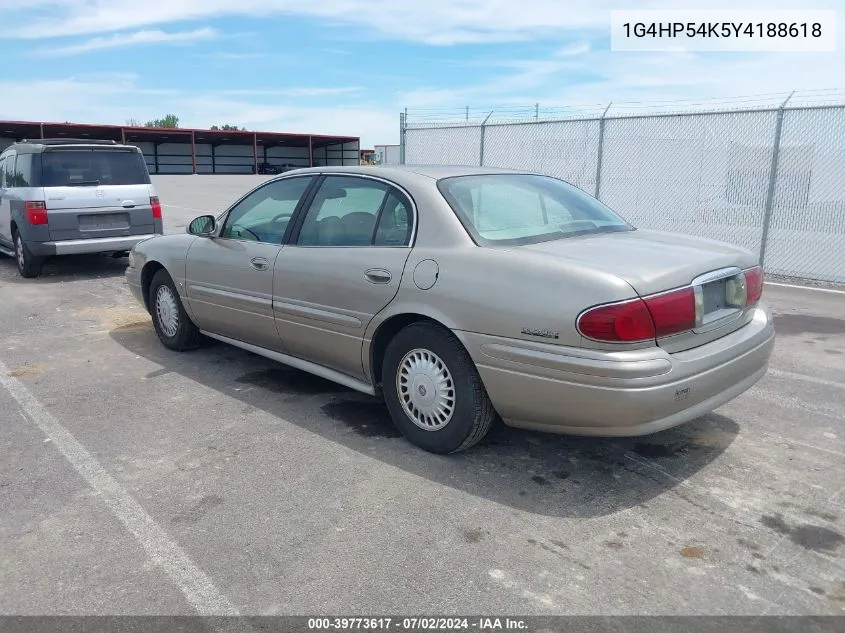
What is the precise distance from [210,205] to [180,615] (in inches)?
817

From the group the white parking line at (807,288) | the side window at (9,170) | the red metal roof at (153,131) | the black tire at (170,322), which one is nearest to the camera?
the black tire at (170,322)

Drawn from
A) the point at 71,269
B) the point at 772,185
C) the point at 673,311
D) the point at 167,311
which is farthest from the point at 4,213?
the point at 772,185

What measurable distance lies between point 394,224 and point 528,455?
1478 millimetres

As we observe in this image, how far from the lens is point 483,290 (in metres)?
3.41

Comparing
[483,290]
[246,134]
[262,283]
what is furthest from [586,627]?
[246,134]

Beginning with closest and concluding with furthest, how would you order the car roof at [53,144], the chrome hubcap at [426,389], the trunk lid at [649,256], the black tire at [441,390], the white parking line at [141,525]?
1. the white parking line at [141,525]
2. the trunk lid at [649,256]
3. the black tire at [441,390]
4. the chrome hubcap at [426,389]
5. the car roof at [53,144]

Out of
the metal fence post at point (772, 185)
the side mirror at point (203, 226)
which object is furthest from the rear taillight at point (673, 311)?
the metal fence post at point (772, 185)

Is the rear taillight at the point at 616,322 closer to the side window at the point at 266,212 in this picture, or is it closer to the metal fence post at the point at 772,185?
the side window at the point at 266,212

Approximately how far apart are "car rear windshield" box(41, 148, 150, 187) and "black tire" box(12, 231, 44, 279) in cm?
98

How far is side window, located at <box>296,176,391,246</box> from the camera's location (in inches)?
163

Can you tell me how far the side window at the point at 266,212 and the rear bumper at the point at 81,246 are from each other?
500cm

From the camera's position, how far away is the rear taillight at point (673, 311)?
314 cm

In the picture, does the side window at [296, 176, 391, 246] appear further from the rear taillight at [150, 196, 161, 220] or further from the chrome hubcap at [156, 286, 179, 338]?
the rear taillight at [150, 196, 161, 220]

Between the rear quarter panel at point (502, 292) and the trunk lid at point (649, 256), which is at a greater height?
the trunk lid at point (649, 256)
